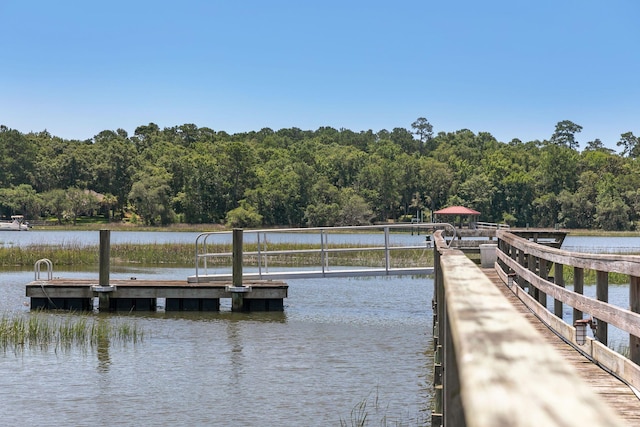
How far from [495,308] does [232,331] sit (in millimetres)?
16069

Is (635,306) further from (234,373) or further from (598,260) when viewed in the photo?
(234,373)

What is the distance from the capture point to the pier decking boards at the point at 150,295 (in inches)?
773

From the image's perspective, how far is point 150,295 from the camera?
771 inches

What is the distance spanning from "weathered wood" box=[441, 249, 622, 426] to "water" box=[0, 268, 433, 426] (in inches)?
359

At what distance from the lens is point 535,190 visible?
384ft

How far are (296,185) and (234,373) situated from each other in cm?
10067

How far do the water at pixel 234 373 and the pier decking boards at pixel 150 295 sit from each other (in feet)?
1.46

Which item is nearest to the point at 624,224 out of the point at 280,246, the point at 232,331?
the point at 280,246

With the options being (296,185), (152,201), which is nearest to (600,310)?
(152,201)

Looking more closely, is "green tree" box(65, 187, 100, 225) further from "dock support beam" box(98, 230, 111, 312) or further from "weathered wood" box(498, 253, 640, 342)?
"weathered wood" box(498, 253, 640, 342)

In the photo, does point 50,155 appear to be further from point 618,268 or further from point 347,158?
point 618,268

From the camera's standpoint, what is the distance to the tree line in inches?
4291

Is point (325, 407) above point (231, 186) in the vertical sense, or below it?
below

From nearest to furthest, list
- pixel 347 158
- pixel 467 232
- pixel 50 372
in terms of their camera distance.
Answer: pixel 50 372 < pixel 467 232 < pixel 347 158
